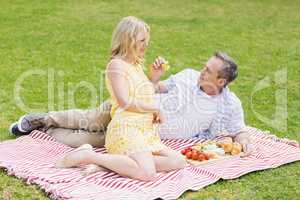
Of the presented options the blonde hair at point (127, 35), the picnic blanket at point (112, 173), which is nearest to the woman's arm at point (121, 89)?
the blonde hair at point (127, 35)

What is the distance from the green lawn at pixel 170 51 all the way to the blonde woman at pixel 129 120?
0.39 m

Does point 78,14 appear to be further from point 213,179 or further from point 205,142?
point 213,179

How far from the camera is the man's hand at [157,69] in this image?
4.92 metres

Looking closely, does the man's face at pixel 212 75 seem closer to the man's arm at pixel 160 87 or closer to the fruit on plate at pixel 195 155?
the man's arm at pixel 160 87

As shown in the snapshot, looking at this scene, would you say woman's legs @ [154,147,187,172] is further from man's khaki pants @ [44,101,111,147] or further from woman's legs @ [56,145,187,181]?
man's khaki pants @ [44,101,111,147]

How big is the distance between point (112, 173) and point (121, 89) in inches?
23.9

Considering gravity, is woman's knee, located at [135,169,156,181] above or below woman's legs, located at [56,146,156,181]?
below

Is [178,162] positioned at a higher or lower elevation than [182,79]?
lower

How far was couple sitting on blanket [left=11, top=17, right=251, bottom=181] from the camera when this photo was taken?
463 cm

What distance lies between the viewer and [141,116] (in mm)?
4809

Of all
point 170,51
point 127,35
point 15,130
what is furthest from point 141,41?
point 170,51

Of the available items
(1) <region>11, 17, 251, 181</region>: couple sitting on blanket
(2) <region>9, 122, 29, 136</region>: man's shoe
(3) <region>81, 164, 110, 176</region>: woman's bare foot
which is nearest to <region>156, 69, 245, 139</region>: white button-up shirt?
(1) <region>11, 17, 251, 181</region>: couple sitting on blanket

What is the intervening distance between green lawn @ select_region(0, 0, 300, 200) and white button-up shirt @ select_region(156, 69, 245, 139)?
0.65 meters

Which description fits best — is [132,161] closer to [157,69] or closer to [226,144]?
[157,69]
